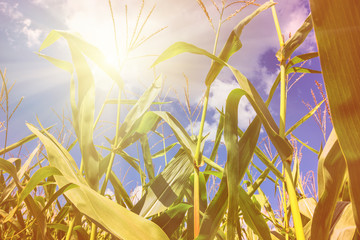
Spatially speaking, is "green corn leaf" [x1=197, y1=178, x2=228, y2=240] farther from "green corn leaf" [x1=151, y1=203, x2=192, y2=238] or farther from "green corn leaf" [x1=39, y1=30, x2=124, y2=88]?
"green corn leaf" [x1=39, y1=30, x2=124, y2=88]

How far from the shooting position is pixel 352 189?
30 cm

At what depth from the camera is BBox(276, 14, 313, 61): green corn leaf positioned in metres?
0.60

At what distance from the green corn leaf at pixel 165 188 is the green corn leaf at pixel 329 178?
1.12 ft

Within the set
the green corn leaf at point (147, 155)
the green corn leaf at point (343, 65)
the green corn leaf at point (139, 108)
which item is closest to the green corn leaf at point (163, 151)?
the green corn leaf at point (147, 155)

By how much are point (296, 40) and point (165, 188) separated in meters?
0.52

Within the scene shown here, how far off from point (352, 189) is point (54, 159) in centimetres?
54

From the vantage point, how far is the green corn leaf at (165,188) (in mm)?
676

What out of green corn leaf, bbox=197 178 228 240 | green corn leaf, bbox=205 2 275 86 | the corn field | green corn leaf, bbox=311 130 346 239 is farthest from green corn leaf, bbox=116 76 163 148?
green corn leaf, bbox=311 130 346 239

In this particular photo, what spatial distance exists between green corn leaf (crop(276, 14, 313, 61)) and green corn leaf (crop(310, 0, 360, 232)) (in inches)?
13.7

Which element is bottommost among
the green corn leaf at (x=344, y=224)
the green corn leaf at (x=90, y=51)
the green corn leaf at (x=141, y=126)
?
the green corn leaf at (x=344, y=224)

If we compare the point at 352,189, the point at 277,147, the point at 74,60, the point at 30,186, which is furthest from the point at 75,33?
the point at 352,189

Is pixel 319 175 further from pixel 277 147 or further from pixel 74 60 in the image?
pixel 74 60

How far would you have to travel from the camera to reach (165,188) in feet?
2.35

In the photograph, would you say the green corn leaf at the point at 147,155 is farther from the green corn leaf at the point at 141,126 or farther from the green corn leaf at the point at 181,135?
the green corn leaf at the point at 181,135
